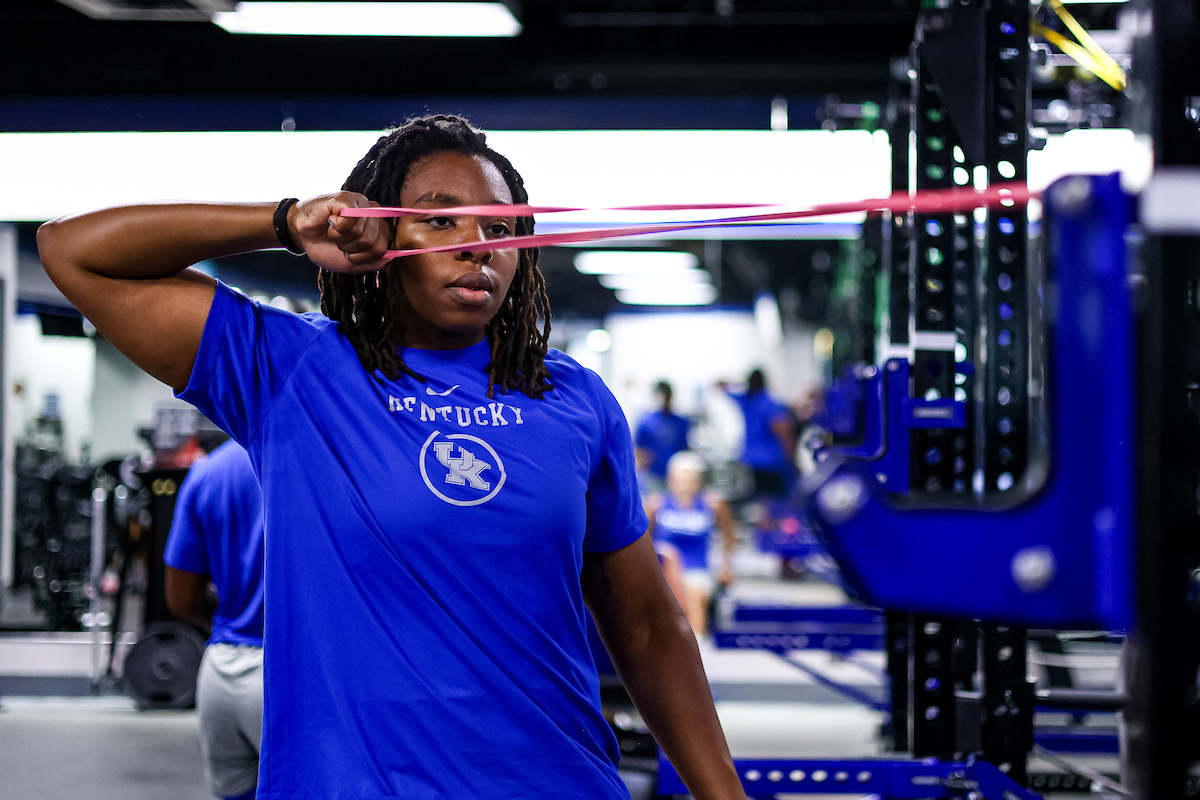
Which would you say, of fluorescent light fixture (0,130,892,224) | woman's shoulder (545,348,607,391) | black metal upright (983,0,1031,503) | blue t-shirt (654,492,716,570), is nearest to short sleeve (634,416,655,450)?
blue t-shirt (654,492,716,570)

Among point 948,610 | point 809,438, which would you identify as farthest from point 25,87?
point 948,610

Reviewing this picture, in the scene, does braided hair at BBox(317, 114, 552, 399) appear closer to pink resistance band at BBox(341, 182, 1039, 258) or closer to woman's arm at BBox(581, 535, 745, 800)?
pink resistance band at BBox(341, 182, 1039, 258)

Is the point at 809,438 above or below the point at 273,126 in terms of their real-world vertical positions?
below

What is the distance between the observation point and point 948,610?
0.64 m

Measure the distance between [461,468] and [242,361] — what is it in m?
0.26

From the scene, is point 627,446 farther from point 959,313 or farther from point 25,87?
point 25,87

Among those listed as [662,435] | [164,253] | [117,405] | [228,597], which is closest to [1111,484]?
[164,253]

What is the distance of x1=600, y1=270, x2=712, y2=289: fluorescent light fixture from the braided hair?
1288 centimetres

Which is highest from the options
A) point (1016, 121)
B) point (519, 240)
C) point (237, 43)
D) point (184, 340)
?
point (237, 43)

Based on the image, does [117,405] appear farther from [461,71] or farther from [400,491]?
[400,491]

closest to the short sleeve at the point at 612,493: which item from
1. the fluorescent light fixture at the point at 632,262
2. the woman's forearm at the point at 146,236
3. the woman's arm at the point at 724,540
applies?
the woman's forearm at the point at 146,236

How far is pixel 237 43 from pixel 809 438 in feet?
14.4

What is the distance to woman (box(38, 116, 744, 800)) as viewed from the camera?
1.06 metres

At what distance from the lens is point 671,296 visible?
54.9 feet
